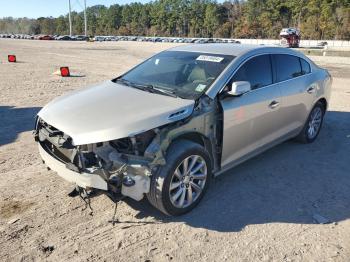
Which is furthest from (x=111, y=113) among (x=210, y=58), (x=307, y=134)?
(x=307, y=134)

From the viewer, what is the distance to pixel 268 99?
16.0 feet

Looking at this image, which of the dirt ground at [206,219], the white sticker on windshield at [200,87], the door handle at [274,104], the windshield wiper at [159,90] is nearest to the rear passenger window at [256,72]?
the door handle at [274,104]

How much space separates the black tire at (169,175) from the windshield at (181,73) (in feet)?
2.11

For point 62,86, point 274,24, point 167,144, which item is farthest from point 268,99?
point 274,24

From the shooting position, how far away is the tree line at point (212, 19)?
83938 millimetres

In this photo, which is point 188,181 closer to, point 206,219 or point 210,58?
point 206,219

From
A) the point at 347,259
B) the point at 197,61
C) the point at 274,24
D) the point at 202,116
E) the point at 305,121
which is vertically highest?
the point at 274,24

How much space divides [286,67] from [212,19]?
121 meters

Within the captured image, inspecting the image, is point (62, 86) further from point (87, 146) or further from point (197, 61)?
point (87, 146)

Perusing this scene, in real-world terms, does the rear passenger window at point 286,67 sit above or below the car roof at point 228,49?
below

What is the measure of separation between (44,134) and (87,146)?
0.81 m

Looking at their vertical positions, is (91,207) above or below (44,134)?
below

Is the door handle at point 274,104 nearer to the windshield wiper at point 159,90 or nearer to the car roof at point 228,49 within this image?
the car roof at point 228,49

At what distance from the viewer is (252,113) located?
4.62 m
